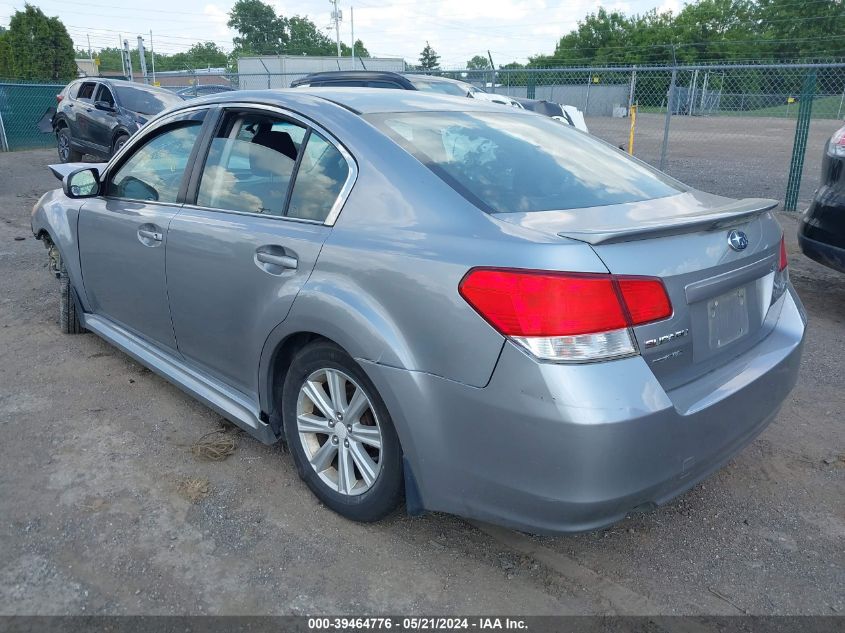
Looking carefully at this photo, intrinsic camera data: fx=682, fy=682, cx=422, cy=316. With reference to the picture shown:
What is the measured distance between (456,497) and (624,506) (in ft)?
1.77

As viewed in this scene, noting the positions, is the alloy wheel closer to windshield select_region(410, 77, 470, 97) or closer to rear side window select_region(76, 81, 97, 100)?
windshield select_region(410, 77, 470, 97)

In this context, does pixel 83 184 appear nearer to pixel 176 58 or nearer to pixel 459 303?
pixel 459 303

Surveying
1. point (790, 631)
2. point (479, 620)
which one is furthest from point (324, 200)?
point (790, 631)

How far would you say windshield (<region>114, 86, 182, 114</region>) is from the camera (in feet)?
40.6

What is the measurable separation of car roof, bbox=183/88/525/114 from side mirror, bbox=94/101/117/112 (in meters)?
10.3

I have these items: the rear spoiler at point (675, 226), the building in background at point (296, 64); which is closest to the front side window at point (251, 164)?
the rear spoiler at point (675, 226)

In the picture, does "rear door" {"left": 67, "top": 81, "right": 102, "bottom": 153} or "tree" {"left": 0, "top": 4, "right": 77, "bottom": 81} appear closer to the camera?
"rear door" {"left": 67, "top": 81, "right": 102, "bottom": 153}

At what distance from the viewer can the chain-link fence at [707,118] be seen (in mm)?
10719

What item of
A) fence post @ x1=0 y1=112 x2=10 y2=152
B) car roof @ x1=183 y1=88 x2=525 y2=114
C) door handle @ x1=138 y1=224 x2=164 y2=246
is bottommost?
fence post @ x1=0 y1=112 x2=10 y2=152

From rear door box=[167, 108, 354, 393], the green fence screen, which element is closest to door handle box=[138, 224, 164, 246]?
rear door box=[167, 108, 354, 393]

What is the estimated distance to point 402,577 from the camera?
2.46 m

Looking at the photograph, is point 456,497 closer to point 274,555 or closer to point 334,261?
point 274,555

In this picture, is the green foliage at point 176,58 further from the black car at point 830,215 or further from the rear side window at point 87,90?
the black car at point 830,215

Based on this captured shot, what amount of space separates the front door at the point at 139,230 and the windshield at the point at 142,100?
9317 millimetres
